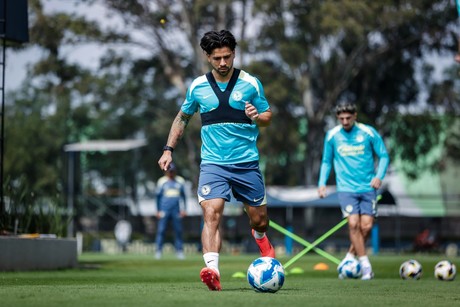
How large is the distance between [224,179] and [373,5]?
1123 inches

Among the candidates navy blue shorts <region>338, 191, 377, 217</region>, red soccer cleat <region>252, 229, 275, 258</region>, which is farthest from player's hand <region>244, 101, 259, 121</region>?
navy blue shorts <region>338, 191, 377, 217</region>

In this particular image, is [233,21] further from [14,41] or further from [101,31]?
[14,41]

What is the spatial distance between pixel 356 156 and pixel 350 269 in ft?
5.35

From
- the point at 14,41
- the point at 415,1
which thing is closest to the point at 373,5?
→ the point at 415,1

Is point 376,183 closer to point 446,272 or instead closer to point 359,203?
point 359,203

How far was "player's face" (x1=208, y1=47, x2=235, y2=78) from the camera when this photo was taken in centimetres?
945

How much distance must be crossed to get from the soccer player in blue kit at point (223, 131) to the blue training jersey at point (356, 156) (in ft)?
15.3

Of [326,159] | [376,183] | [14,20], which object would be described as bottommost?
[376,183]

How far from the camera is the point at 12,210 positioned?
51.9ft

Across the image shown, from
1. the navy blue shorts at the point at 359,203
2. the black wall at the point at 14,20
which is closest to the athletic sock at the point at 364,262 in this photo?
the navy blue shorts at the point at 359,203

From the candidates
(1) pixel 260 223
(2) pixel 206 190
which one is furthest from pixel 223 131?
(1) pixel 260 223

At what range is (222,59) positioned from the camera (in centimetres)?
946

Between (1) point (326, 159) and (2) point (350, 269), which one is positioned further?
(1) point (326, 159)

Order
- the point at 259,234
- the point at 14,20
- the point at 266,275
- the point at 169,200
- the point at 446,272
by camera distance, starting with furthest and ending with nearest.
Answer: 1. the point at 169,200
2. the point at 14,20
3. the point at 446,272
4. the point at 259,234
5. the point at 266,275
